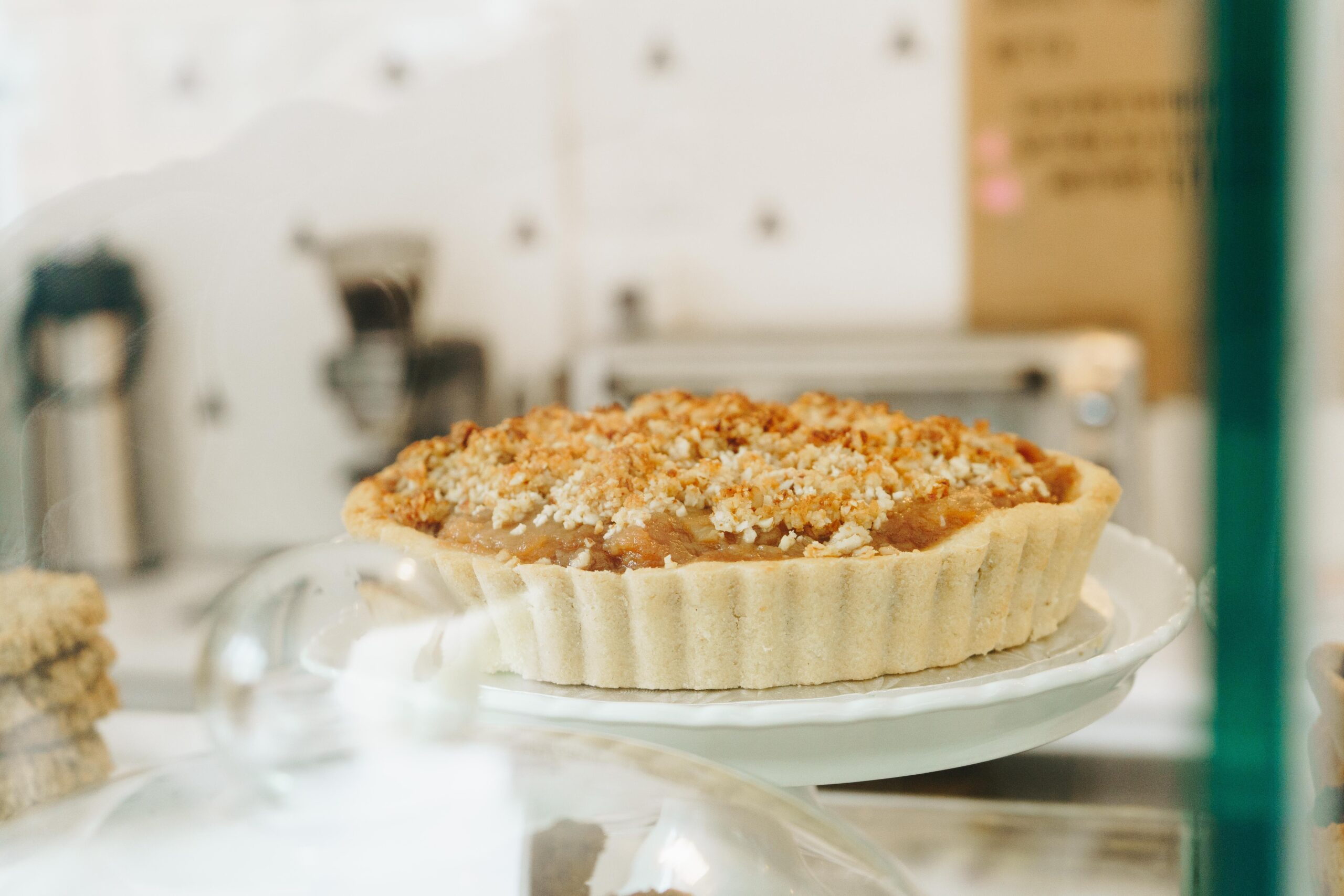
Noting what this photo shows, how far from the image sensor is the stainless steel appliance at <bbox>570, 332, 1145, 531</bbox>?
72 cm

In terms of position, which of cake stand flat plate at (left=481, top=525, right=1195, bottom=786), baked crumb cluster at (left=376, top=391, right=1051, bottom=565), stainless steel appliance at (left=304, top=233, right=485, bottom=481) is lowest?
cake stand flat plate at (left=481, top=525, right=1195, bottom=786)

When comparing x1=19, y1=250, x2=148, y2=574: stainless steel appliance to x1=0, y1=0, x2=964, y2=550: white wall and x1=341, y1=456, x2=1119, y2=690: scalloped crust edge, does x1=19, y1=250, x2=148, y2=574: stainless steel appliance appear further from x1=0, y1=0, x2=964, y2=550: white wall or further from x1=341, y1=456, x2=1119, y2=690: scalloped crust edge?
x1=341, y1=456, x2=1119, y2=690: scalloped crust edge

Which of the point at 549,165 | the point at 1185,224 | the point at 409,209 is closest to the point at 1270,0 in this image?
the point at 1185,224

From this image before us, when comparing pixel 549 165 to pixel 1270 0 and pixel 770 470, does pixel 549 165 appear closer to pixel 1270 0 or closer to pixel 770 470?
pixel 770 470

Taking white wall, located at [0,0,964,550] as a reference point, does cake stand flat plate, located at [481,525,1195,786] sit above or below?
below

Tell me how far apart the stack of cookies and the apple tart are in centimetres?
14

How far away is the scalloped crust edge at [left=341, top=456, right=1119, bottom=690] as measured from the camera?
1.79 feet

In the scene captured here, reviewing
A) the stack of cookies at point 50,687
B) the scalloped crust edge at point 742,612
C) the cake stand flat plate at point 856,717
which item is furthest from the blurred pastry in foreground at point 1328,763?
the stack of cookies at point 50,687

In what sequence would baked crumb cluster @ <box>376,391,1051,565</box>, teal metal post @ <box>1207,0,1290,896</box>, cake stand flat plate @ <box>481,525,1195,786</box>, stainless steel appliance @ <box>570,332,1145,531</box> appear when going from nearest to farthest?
teal metal post @ <box>1207,0,1290,896</box> → cake stand flat plate @ <box>481,525,1195,786</box> → baked crumb cluster @ <box>376,391,1051,565</box> → stainless steel appliance @ <box>570,332,1145,531</box>

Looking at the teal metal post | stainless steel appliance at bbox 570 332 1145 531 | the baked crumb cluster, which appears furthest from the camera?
stainless steel appliance at bbox 570 332 1145 531

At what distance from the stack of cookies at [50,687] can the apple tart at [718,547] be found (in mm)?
143

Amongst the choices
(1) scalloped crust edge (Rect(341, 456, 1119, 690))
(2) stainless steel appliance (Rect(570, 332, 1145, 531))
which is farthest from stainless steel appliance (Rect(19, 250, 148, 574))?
(2) stainless steel appliance (Rect(570, 332, 1145, 531))

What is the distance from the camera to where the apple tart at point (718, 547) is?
1.81 ft

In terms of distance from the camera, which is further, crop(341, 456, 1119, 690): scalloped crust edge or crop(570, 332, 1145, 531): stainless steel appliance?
crop(570, 332, 1145, 531): stainless steel appliance
